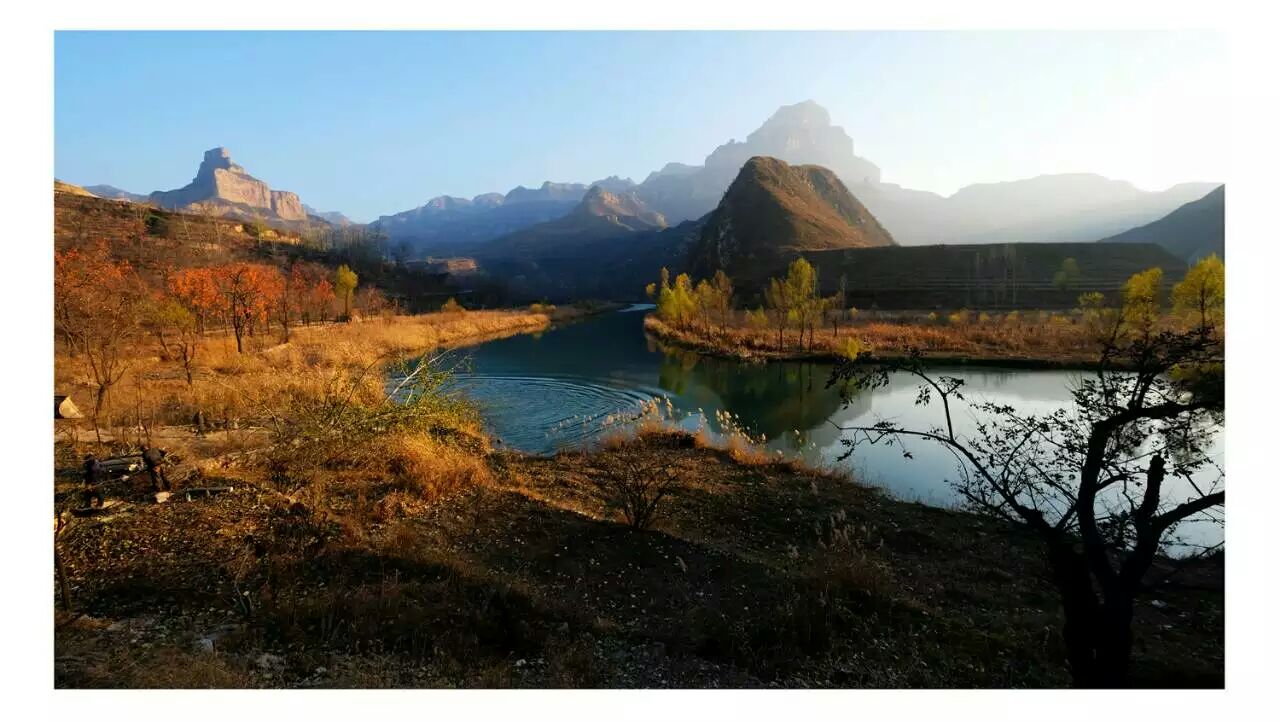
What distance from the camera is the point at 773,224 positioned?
112000mm

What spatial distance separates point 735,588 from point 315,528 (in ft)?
16.6

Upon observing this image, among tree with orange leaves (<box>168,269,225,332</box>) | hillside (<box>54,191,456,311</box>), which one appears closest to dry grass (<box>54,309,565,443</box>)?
tree with orange leaves (<box>168,269,225,332</box>)

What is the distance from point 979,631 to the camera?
5.61 metres

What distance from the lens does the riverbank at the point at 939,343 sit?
1225 inches

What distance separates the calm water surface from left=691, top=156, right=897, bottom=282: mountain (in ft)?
200

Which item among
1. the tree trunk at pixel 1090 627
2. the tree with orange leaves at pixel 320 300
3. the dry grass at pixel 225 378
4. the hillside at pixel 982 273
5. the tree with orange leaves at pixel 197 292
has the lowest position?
the tree trunk at pixel 1090 627

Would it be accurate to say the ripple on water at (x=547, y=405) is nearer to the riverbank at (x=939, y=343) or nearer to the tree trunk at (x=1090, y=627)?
the tree trunk at (x=1090, y=627)

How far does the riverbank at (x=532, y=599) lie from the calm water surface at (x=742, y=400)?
430 centimetres

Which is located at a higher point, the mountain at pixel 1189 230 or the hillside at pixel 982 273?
the mountain at pixel 1189 230

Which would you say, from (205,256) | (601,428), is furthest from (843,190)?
(601,428)

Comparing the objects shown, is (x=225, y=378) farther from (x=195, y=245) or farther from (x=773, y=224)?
(x=773, y=224)

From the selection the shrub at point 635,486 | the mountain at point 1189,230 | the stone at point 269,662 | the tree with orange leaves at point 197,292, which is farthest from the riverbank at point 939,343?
the mountain at point 1189,230

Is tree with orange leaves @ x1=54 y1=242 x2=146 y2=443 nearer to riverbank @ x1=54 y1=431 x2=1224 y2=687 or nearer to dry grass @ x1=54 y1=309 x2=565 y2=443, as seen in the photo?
dry grass @ x1=54 y1=309 x2=565 y2=443

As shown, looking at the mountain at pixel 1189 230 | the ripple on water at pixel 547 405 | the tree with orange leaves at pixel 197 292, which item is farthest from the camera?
the mountain at pixel 1189 230
